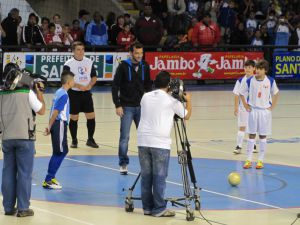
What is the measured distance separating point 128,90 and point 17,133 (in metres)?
3.81

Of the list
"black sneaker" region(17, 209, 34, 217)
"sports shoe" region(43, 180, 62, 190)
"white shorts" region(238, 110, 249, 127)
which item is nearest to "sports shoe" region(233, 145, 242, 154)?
"white shorts" region(238, 110, 249, 127)

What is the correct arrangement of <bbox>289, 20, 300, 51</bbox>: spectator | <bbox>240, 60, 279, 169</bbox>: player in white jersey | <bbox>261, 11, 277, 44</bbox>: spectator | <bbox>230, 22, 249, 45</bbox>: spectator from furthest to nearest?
<bbox>261, 11, 277, 44</bbox>: spectator, <bbox>289, 20, 300, 51</bbox>: spectator, <bbox>230, 22, 249, 45</bbox>: spectator, <bbox>240, 60, 279, 169</bbox>: player in white jersey

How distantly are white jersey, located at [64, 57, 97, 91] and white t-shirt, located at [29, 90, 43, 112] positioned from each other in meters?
5.98

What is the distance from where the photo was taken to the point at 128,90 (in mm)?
15688

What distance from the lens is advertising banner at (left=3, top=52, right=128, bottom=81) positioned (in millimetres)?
29234

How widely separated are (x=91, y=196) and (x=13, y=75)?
259cm

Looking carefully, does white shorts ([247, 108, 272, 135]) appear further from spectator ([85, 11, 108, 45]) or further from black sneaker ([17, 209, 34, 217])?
spectator ([85, 11, 108, 45])

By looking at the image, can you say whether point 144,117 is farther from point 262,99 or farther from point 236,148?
point 236,148

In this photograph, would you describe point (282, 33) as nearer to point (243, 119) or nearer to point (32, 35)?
point (32, 35)

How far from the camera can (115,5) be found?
119ft

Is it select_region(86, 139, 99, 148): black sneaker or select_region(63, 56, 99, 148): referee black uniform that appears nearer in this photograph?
select_region(63, 56, 99, 148): referee black uniform

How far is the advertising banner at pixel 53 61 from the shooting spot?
2923 centimetres

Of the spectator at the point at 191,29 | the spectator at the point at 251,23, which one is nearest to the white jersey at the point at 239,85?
the spectator at the point at 191,29

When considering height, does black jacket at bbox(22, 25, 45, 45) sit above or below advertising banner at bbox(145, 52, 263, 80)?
above
